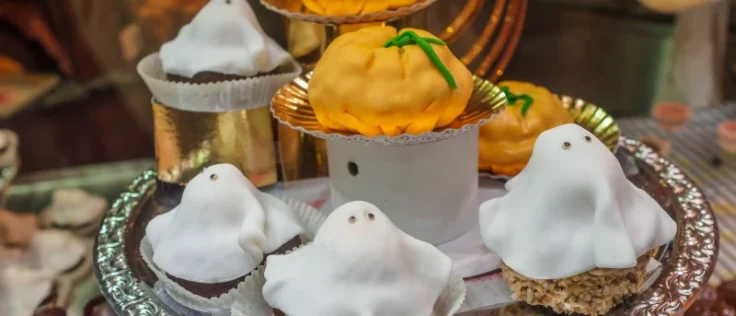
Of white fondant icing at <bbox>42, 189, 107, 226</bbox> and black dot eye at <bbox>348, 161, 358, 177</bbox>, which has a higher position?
black dot eye at <bbox>348, 161, 358, 177</bbox>

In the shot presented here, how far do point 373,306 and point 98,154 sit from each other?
143 cm

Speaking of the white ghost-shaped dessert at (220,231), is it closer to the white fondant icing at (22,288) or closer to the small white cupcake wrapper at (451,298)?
the small white cupcake wrapper at (451,298)

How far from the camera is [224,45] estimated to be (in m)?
1.10

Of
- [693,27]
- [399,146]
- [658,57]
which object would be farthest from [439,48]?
[658,57]

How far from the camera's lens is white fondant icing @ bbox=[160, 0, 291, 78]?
109cm

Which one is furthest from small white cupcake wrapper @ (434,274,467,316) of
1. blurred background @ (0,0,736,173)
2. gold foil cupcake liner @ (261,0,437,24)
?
blurred background @ (0,0,736,173)

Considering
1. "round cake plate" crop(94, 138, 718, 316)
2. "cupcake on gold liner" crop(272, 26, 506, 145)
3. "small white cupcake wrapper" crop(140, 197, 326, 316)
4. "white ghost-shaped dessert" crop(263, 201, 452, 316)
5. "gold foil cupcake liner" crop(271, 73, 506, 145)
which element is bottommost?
"round cake plate" crop(94, 138, 718, 316)

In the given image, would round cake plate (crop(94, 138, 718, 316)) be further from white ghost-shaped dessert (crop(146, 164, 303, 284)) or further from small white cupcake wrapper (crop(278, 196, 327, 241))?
small white cupcake wrapper (crop(278, 196, 327, 241))

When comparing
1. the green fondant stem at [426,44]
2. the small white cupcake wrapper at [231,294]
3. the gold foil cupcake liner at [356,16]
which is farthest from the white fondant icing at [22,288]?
the green fondant stem at [426,44]

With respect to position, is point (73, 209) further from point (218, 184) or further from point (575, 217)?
point (575, 217)

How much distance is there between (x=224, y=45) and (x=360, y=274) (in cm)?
50

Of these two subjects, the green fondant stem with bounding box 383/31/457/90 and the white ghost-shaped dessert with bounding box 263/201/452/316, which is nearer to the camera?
the white ghost-shaped dessert with bounding box 263/201/452/316

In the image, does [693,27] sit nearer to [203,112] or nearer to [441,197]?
[441,197]

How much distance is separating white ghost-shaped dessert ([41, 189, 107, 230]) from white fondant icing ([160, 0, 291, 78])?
15.3 inches
